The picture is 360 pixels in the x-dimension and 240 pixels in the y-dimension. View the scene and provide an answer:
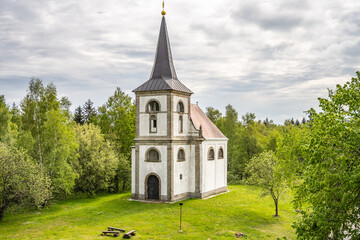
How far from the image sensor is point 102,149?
3969 cm

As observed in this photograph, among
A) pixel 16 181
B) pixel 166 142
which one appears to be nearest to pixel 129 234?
pixel 16 181

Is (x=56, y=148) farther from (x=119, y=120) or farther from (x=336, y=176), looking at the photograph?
(x=336, y=176)

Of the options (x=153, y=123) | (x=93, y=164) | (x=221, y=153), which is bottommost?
(x=93, y=164)

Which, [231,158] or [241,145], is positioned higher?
[241,145]

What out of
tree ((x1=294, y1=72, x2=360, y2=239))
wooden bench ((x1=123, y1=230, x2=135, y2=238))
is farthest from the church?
tree ((x1=294, y1=72, x2=360, y2=239))

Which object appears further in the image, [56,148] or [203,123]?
[203,123]

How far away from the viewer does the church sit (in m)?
32.8

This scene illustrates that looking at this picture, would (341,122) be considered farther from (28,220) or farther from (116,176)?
(116,176)

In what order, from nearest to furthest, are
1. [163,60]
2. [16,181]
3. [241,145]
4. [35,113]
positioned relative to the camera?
[16,181], [35,113], [163,60], [241,145]

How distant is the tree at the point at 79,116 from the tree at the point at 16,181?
43.0 meters

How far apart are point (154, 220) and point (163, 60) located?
17.1 m

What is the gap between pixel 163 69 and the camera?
35250 mm

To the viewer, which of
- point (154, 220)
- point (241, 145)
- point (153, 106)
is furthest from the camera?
point (241, 145)

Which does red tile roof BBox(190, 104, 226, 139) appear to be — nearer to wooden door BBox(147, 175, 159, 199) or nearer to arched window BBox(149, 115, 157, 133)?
arched window BBox(149, 115, 157, 133)
